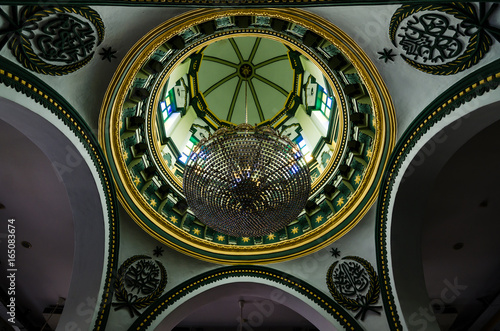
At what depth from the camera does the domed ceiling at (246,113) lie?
6.45m

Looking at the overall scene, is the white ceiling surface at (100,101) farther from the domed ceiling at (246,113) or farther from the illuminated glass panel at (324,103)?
the illuminated glass panel at (324,103)

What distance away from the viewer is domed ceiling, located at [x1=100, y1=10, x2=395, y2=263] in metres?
6.45

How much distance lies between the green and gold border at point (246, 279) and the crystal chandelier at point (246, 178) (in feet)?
9.57

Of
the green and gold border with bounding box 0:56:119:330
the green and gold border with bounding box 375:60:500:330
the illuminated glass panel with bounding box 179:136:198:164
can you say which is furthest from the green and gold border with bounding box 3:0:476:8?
the illuminated glass panel with bounding box 179:136:198:164

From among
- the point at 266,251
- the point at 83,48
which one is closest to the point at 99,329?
the point at 266,251

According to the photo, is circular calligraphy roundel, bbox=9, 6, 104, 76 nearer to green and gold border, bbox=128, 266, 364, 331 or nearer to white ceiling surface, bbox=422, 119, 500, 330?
green and gold border, bbox=128, 266, 364, 331

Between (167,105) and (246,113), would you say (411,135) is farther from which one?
(167,105)

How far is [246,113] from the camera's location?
9.51m

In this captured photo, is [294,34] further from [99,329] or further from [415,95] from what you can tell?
[99,329]

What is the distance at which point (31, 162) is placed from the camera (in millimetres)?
6883

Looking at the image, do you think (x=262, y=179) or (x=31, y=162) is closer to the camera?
(x=262, y=179)

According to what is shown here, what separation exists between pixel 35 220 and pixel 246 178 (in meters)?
5.04

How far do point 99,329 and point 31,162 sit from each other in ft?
10.7

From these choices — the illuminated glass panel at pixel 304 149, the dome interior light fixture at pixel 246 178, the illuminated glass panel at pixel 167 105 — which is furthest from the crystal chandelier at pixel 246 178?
the illuminated glass panel at pixel 304 149
